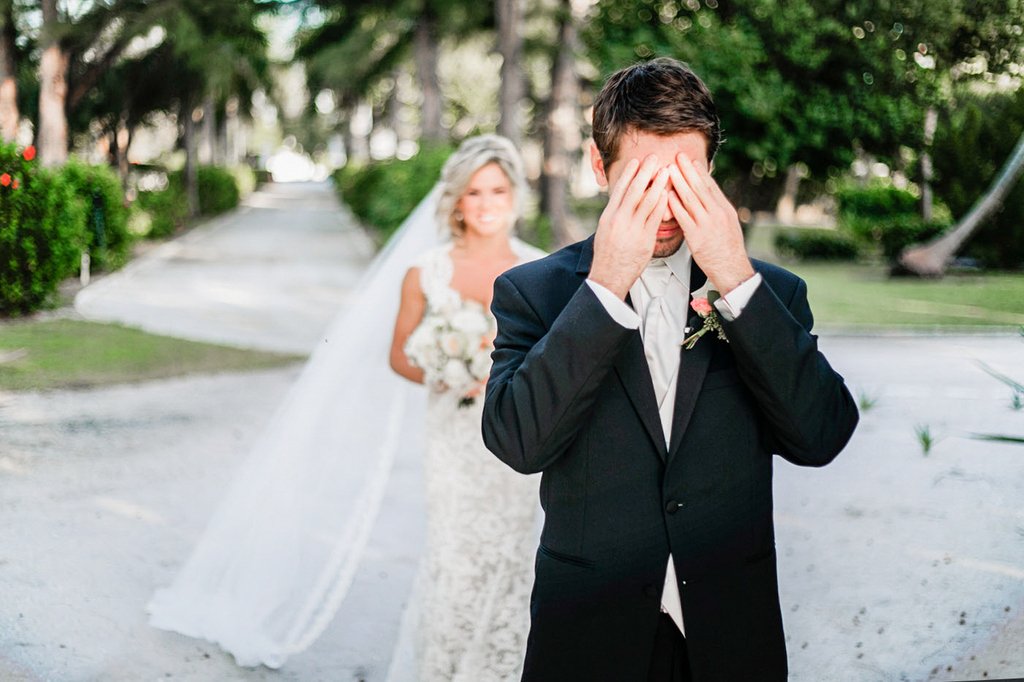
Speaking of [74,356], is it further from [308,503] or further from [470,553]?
[470,553]

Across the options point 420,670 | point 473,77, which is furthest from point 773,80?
point 473,77

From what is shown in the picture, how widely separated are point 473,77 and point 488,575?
151 ft

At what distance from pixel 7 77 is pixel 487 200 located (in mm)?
2557

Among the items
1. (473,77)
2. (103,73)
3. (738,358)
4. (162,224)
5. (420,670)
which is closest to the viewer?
(738,358)

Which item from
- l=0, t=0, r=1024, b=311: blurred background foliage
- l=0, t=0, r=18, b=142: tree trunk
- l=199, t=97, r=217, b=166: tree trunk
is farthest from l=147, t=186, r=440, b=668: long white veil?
l=199, t=97, r=217, b=166: tree trunk

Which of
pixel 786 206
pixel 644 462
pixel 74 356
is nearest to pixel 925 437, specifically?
pixel 644 462

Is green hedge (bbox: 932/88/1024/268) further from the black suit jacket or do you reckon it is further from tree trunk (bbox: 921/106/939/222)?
the black suit jacket

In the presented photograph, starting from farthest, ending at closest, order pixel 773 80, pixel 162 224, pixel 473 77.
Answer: pixel 473 77 < pixel 162 224 < pixel 773 80

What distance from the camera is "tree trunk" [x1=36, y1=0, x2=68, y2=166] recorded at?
4.98 metres

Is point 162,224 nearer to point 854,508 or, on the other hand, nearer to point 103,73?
point 103,73

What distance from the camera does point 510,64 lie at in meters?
16.1

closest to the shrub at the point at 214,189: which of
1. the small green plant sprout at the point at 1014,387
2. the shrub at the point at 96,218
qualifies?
the shrub at the point at 96,218

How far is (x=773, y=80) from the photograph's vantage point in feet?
15.5

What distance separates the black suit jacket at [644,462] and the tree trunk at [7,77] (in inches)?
129
